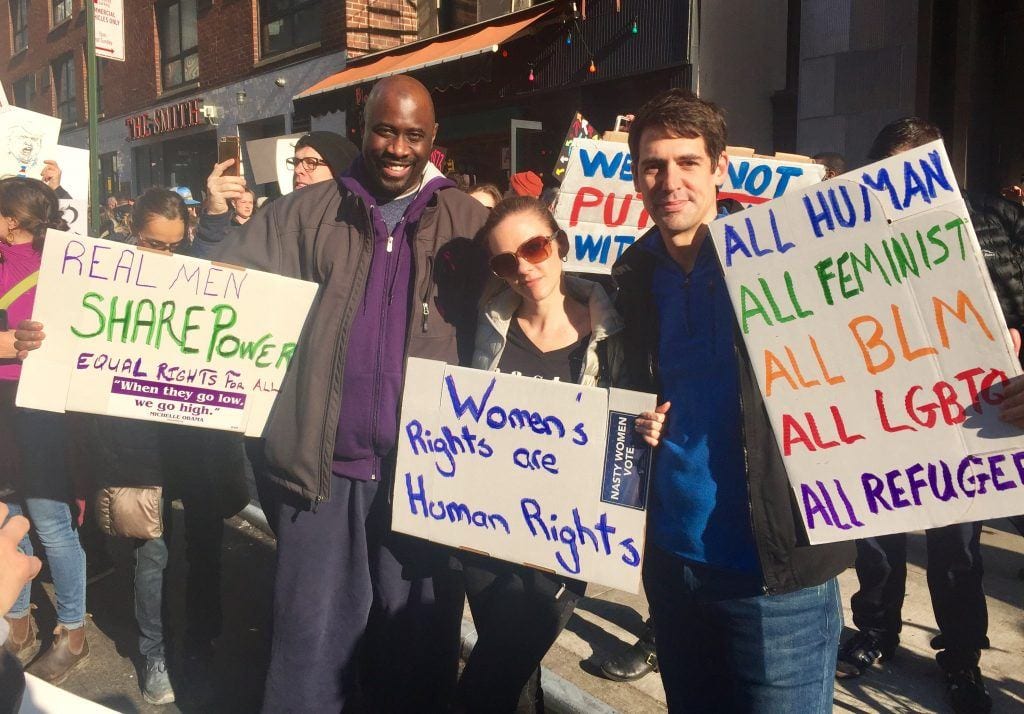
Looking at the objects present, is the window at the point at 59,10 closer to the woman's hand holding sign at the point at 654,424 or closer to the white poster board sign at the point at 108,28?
the white poster board sign at the point at 108,28

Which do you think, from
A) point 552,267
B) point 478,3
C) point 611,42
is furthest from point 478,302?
point 478,3

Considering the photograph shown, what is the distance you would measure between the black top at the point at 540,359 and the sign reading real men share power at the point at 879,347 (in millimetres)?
556

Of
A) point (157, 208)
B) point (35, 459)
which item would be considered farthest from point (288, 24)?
point (35, 459)

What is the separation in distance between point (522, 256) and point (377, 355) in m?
0.50

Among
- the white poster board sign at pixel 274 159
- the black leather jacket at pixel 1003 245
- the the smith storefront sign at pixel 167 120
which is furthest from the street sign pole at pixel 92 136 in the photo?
the the smith storefront sign at pixel 167 120

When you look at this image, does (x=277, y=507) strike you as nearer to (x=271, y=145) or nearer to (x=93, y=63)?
(x=271, y=145)

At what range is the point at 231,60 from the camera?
14977 mm

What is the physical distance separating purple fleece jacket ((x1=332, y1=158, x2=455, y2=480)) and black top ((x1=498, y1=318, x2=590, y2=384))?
0.99ft

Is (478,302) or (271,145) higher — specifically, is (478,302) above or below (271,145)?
below

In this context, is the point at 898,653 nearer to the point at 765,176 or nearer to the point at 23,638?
the point at 765,176

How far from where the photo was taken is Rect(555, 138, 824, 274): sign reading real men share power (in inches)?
137

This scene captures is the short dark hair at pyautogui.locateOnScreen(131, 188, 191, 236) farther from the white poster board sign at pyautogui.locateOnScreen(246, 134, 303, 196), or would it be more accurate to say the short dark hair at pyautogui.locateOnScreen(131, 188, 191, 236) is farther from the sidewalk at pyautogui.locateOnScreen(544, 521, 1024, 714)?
the sidewalk at pyautogui.locateOnScreen(544, 521, 1024, 714)

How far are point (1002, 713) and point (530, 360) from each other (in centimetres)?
231

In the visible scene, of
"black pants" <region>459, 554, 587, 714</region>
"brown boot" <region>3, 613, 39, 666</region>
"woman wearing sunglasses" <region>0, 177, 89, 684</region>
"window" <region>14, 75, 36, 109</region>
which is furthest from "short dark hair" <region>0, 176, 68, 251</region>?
"window" <region>14, 75, 36, 109</region>
